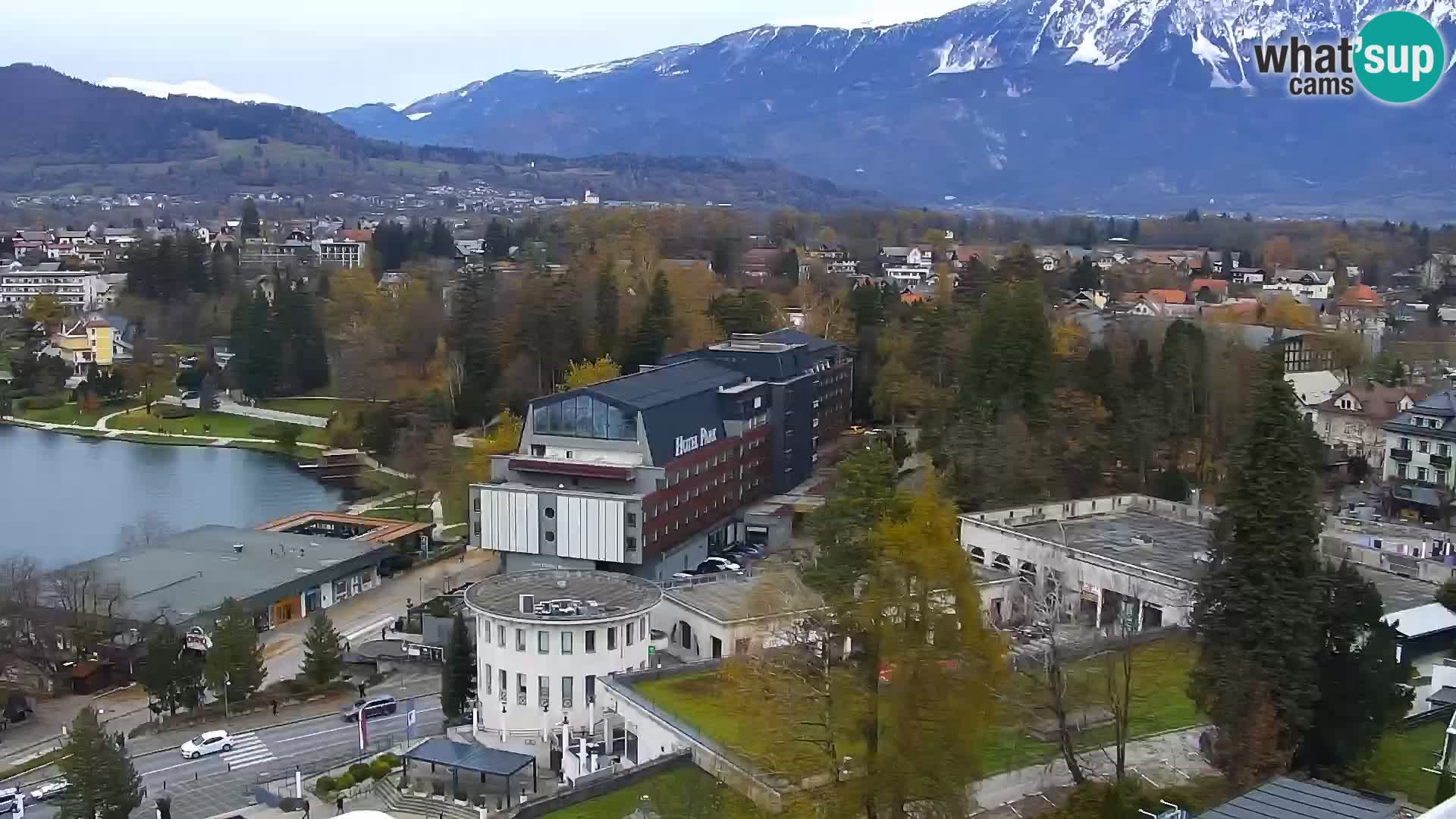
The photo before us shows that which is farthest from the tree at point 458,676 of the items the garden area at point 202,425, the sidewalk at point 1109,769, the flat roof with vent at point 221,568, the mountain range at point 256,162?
the mountain range at point 256,162

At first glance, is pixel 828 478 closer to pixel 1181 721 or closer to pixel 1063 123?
pixel 1181 721

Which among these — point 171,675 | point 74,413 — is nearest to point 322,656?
point 171,675

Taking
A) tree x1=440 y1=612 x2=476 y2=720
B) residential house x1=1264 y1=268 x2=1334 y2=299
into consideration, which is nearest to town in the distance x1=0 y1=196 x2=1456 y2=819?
tree x1=440 y1=612 x2=476 y2=720

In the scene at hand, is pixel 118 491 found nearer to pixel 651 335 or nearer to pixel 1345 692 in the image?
pixel 651 335

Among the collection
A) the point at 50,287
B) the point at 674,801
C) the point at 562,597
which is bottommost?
→ the point at 674,801

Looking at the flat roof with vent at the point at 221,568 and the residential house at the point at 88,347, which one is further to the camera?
the residential house at the point at 88,347

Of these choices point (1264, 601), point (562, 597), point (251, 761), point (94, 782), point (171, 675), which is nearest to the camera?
point (1264, 601)

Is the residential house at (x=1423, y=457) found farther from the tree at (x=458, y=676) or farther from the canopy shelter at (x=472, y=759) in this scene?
the canopy shelter at (x=472, y=759)

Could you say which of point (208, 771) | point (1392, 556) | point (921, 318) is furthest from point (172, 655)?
point (921, 318)
